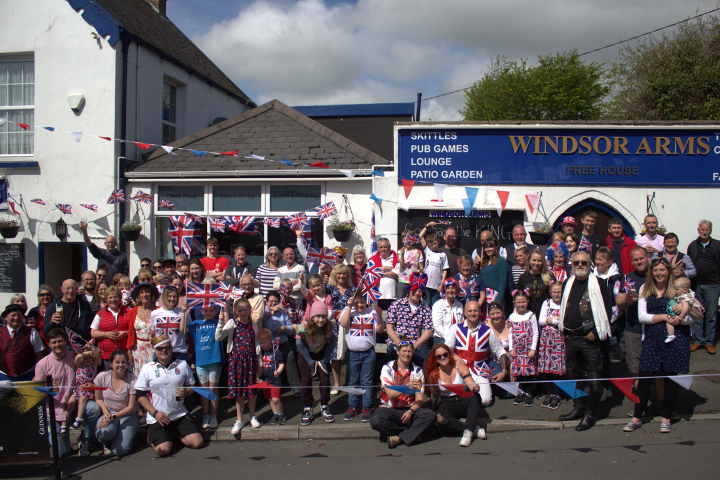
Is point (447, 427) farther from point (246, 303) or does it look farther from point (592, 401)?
point (246, 303)

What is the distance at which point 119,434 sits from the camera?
17.1 feet

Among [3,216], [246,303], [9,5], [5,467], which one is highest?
[9,5]

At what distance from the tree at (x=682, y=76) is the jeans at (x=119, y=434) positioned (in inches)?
735

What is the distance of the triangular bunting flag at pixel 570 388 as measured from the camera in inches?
206

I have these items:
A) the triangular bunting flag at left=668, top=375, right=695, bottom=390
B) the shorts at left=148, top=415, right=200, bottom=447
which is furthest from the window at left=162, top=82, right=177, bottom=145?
the triangular bunting flag at left=668, top=375, right=695, bottom=390

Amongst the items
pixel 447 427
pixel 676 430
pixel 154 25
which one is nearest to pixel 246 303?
pixel 447 427

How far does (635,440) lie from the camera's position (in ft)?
16.4

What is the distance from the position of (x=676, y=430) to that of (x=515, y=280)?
256 cm

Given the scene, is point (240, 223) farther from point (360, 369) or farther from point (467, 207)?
point (360, 369)

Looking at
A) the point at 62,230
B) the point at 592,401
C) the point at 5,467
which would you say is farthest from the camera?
the point at 62,230

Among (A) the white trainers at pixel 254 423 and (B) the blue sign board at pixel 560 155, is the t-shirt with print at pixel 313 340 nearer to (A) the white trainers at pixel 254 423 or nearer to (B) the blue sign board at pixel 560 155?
(A) the white trainers at pixel 254 423

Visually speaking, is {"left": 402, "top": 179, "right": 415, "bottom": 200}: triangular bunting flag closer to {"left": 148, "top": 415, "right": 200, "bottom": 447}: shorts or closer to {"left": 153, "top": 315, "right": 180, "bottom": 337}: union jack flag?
{"left": 153, "top": 315, "right": 180, "bottom": 337}: union jack flag

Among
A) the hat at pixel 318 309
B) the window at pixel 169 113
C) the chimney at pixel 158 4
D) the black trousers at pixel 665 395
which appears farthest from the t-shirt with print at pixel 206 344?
the chimney at pixel 158 4

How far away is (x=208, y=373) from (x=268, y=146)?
5651 mm
